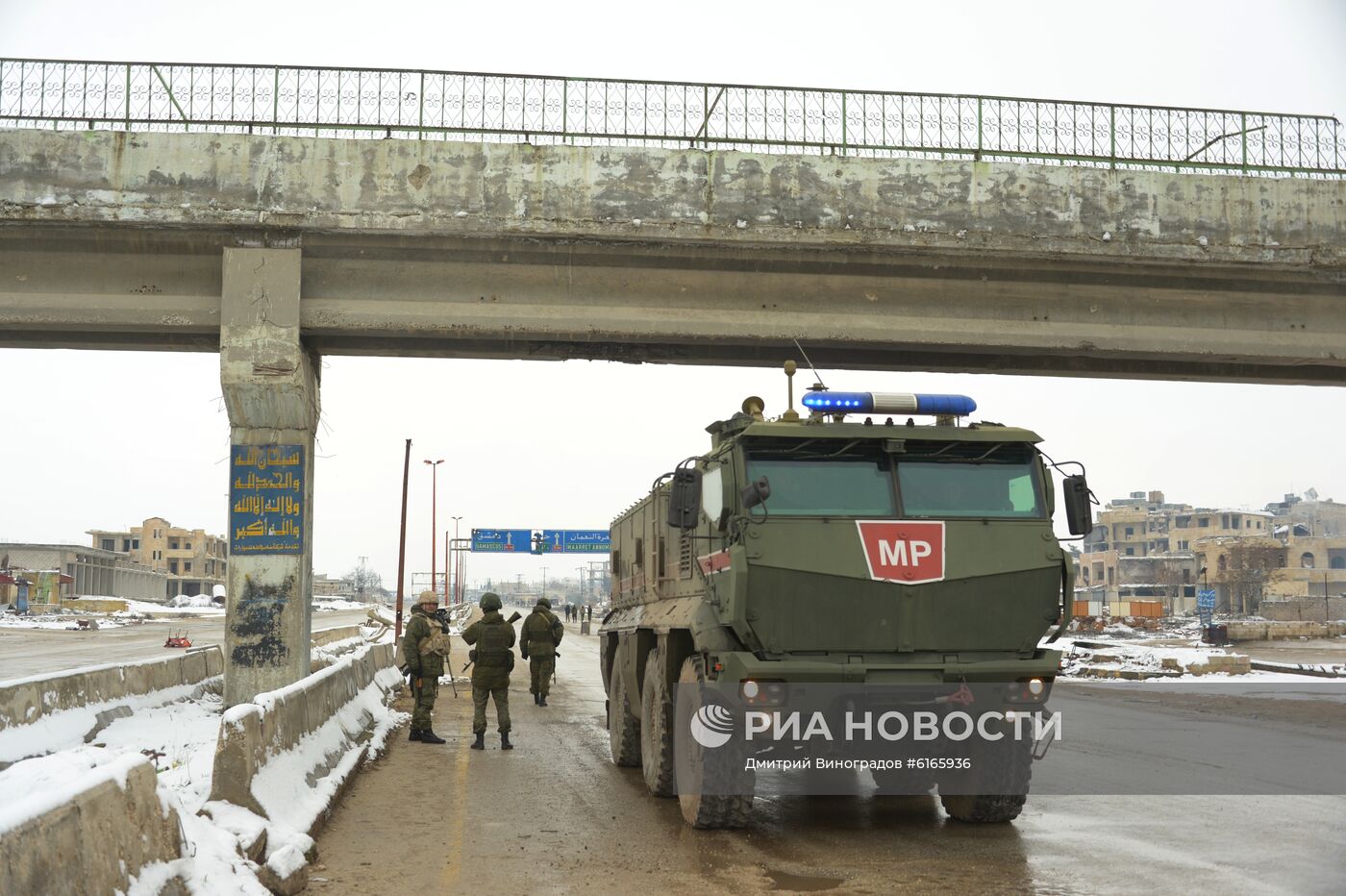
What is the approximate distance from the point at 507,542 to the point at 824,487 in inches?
2820

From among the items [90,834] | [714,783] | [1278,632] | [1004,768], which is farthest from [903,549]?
[1278,632]

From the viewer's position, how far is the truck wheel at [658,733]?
10203mm

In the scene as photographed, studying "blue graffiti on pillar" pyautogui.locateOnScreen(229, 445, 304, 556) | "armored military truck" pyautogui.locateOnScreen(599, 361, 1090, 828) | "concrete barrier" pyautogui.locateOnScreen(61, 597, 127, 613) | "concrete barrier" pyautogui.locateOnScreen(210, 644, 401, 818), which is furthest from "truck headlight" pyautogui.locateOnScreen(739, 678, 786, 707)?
"concrete barrier" pyautogui.locateOnScreen(61, 597, 127, 613)

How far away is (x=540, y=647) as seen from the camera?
20.4 m

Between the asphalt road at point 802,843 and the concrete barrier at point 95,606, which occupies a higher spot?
the asphalt road at point 802,843

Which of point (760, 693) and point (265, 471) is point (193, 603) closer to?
point (265, 471)

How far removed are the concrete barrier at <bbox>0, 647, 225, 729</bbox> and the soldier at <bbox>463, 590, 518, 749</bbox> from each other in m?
4.20

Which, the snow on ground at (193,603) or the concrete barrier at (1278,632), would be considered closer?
the concrete barrier at (1278,632)

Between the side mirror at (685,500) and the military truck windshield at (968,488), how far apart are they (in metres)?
1.48

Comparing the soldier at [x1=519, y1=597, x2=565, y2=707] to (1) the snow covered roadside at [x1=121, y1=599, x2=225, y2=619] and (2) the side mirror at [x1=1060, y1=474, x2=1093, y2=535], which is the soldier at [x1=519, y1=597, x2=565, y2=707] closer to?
(2) the side mirror at [x1=1060, y1=474, x2=1093, y2=535]

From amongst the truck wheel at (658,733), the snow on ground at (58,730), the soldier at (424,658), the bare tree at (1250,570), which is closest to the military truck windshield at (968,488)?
the truck wheel at (658,733)

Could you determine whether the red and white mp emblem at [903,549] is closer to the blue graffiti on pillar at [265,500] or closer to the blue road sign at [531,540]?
the blue graffiti on pillar at [265,500]

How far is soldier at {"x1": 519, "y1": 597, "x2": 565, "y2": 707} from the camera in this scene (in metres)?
20.4

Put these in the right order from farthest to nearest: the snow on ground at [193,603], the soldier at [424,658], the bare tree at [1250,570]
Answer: the snow on ground at [193,603] → the bare tree at [1250,570] → the soldier at [424,658]
